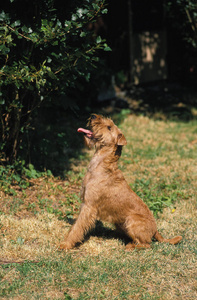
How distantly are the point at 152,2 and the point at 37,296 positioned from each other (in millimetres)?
12340

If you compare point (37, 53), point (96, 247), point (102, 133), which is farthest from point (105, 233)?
point (37, 53)

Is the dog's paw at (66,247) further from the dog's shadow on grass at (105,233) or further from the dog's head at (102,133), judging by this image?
the dog's head at (102,133)

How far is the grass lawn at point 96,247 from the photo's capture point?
360 cm

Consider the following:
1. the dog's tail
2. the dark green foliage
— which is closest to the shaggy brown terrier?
the dog's tail

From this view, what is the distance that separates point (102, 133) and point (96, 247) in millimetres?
1297

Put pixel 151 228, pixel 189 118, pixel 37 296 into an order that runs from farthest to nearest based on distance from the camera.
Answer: pixel 189 118
pixel 151 228
pixel 37 296

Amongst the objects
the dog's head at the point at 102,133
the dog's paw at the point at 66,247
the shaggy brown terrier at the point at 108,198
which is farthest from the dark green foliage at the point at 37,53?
the dog's paw at the point at 66,247

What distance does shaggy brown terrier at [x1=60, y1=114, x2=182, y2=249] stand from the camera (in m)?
4.31

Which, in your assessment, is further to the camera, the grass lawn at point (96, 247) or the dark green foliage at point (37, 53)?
the dark green foliage at point (37, 53)

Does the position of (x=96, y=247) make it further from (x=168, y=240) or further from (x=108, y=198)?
(x=168, y=240)

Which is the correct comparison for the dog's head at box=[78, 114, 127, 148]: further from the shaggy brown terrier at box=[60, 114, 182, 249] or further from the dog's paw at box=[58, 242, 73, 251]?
the dog's paw at box=[58, 242, 73, 251]

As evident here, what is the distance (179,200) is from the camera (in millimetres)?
5914

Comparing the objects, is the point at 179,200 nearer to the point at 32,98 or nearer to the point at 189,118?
the point at 32,98

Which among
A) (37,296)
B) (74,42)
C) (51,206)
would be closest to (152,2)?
(74,42)
